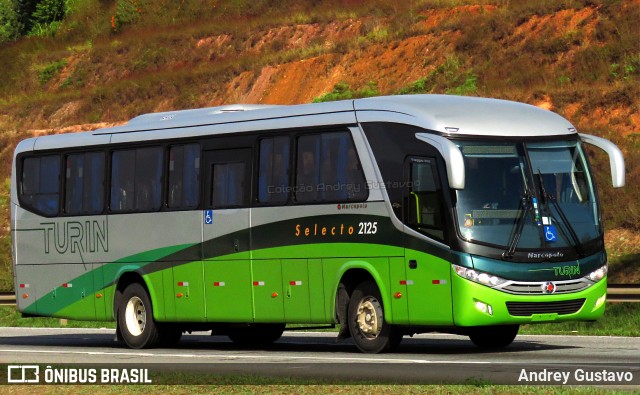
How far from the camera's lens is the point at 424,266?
18875 mm

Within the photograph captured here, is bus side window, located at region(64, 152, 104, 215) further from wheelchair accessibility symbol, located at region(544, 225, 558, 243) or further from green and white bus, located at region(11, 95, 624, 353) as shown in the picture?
wheelchair accessibility symbol, located at region(544, 225, 558, 243)

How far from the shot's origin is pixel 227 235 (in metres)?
22.0

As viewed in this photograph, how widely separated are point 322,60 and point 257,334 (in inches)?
Result: 1332

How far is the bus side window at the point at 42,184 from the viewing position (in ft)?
83.5

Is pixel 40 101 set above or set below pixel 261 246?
above

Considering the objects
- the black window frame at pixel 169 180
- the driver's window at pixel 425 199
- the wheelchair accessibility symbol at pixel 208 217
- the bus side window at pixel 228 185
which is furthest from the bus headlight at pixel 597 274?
the black window frame at pixel 169 180

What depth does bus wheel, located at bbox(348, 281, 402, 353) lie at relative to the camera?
1955cm

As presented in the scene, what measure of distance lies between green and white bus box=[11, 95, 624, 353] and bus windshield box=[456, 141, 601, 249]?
22 mm

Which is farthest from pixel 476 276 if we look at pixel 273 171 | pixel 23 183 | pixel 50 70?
pixel 50 70

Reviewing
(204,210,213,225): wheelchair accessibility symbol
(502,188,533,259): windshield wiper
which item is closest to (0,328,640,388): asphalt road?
(502,188,533,259): windshield wiper

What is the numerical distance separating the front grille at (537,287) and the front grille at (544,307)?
0.14 meters

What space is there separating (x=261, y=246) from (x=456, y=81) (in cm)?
2928

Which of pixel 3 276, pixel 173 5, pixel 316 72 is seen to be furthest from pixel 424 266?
pixel 173 5

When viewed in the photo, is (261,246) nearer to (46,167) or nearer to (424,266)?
(424,266)
